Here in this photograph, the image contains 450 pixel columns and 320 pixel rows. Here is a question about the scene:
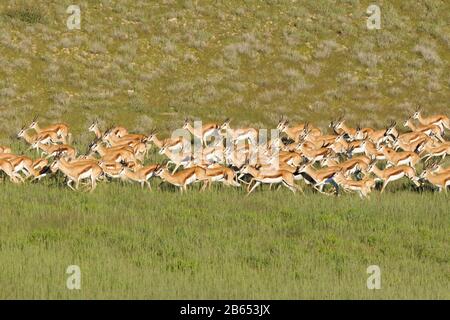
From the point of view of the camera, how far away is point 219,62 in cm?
4403

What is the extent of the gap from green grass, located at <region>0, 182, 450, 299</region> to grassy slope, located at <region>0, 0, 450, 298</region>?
0.05m

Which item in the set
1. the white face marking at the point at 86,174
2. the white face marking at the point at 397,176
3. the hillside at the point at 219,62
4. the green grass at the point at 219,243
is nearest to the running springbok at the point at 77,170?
the white face marking at the point at 86,174

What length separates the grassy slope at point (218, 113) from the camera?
52.1 ft

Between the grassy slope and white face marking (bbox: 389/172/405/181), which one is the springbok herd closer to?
white face marking (bbox: 389/172/405/181)

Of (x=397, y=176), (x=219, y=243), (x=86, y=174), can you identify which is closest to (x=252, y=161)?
(x=397, y=176)

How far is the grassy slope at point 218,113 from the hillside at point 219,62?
10 cm

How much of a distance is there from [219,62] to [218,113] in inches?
201

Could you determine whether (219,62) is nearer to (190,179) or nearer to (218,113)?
(218,113)

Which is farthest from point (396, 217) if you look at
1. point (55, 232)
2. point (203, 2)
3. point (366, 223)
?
point (203, 2)

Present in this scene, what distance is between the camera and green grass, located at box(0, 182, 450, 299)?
14969mm

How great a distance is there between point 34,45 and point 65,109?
670cm

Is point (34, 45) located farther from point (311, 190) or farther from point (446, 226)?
point (446, 226)

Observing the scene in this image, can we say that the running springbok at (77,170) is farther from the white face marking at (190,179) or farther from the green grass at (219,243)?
the white face marking at (190,179)

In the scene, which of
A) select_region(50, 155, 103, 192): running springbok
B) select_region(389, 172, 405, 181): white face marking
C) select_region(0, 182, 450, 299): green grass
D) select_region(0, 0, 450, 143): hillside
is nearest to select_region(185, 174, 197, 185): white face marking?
select_region(0, 182, 450, 299): green grass
